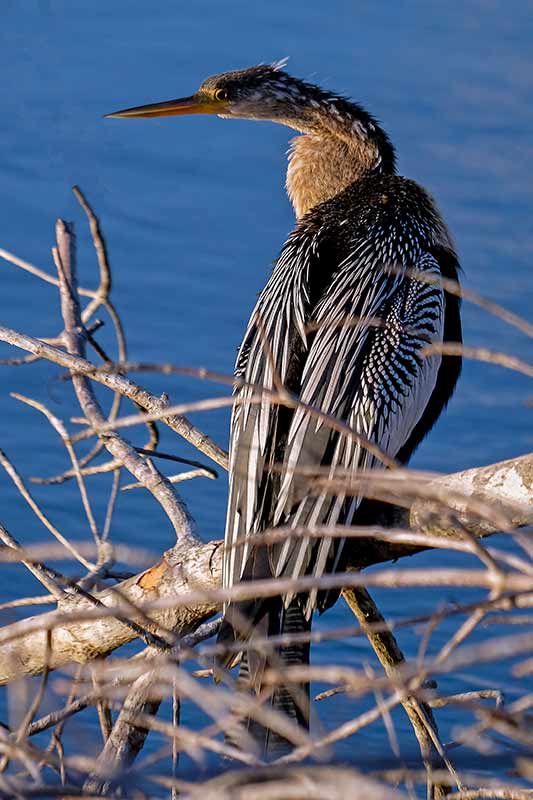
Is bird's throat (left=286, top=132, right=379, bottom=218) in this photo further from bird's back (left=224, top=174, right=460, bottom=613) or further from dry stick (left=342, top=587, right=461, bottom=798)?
dry stick (left=342, top=587, right=461, bottom=798)

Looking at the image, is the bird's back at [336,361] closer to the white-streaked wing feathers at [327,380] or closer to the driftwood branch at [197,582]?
the white-streaked wing feathers at [327,380]

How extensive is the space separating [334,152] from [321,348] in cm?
127

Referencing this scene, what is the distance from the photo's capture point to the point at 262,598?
3117 mm

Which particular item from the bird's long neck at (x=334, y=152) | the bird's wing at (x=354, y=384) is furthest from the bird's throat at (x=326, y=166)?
the bird's wing at (x=354, y=384)

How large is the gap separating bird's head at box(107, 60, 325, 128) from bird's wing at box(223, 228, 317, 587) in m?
0.75

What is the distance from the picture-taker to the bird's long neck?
4508mm

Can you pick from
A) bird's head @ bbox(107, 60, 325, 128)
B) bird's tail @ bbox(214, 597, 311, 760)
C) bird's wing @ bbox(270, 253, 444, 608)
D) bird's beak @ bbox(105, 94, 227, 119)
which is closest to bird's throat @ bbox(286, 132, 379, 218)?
bird's head @ bbox(107, 60, 325, 128)

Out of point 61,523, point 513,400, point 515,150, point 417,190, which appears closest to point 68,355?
point 417,190

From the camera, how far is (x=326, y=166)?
4.58 m

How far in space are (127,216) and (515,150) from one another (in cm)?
237

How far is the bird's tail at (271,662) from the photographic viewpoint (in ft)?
9.52

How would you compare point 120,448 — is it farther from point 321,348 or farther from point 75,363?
point 321,348

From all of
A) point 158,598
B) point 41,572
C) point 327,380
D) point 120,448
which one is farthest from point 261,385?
point 41,572

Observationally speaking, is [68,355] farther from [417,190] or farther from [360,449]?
[417,190]
